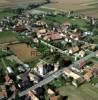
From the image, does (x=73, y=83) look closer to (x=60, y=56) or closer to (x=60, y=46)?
(x=60, y=56)

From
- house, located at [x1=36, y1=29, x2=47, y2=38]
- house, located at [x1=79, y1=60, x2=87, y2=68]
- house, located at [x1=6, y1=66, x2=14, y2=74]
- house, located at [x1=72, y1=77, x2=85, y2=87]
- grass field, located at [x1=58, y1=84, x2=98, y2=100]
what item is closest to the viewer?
grass field, located at [x1=58, y1=84, x2=98, y2=100]

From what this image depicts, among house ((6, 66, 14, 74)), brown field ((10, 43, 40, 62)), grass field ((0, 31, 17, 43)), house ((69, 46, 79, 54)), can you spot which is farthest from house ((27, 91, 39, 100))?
grass field ((0, 31, 17, 43))

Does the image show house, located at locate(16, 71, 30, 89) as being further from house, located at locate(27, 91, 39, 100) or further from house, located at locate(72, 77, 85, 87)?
house, located at locate(72, 77, 85, 87)

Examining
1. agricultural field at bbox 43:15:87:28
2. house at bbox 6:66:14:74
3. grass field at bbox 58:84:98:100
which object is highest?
house at bbox 6:66:14:74

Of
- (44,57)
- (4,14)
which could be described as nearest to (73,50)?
(44,57)

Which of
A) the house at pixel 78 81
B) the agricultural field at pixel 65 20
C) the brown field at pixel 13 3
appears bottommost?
the agricultural field at pixel 65 20

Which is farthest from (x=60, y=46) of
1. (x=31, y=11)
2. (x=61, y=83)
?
(x=31, y=11)

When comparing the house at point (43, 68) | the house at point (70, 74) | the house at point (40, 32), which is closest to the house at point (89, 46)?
the house at point (40, 32)

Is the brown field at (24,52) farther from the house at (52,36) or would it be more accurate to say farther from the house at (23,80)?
the house at (23,80)
